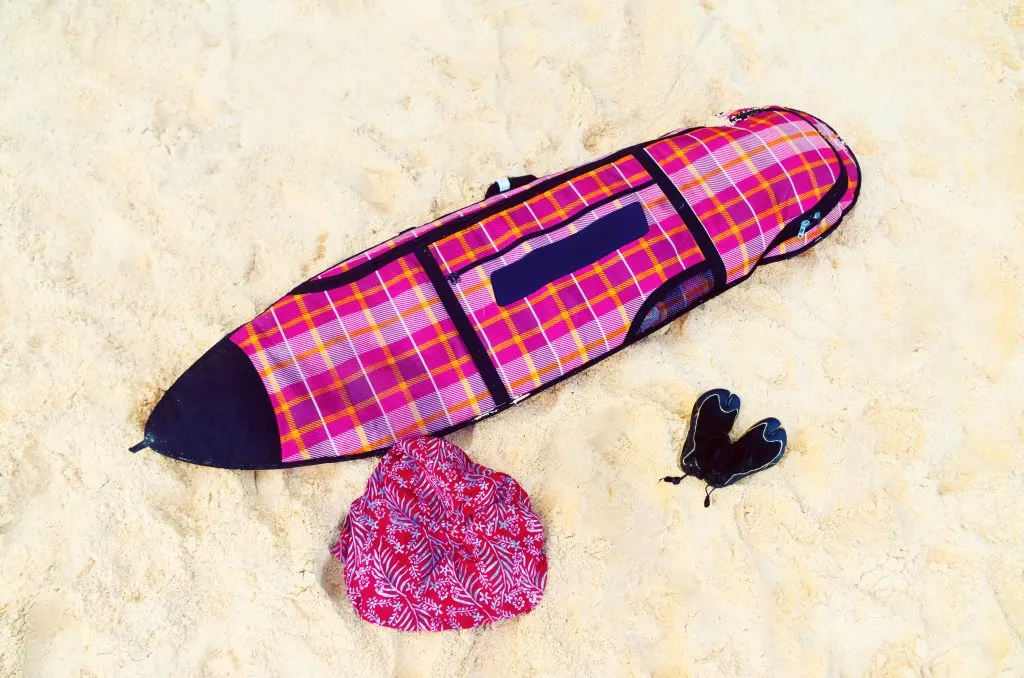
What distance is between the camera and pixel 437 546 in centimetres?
168

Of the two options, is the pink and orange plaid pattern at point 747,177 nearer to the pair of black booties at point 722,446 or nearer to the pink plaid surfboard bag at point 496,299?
the pink plaid surfboard bag at point 496,299

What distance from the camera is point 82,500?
1710mm

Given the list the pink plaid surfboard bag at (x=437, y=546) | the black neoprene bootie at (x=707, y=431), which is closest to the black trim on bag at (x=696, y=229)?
the black neoprene bootie at (x=707, y=431)

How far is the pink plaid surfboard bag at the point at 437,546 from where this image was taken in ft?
5.39

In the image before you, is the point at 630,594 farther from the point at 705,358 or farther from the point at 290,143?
the point at 290,143

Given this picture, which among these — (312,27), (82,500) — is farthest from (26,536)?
(312,27)

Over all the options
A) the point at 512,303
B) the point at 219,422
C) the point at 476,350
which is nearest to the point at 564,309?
the point at 512,303

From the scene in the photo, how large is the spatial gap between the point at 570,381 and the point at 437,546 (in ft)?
1.81

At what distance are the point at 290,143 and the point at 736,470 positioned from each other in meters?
1.54

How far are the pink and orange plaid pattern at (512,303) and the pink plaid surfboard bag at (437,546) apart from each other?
4.6 inches

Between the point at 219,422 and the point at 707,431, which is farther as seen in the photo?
the point at 707,431

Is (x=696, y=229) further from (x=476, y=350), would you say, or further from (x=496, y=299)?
(x=476, y=350)

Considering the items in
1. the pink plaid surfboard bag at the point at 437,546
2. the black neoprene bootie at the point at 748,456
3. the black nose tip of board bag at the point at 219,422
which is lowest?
the pink plaid surfboard bag at the point at 437,546

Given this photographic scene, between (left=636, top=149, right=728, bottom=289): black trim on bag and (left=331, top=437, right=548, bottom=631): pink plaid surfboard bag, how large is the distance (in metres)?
0.79
